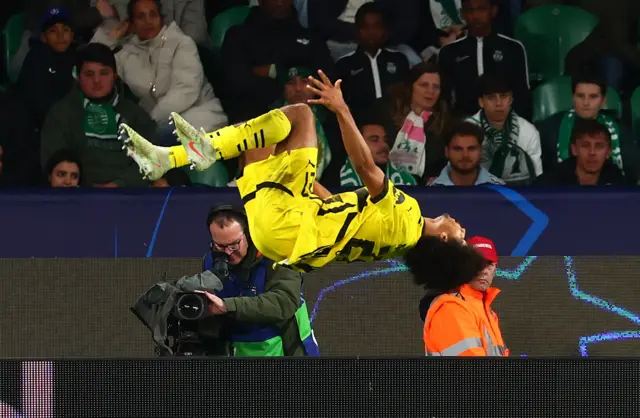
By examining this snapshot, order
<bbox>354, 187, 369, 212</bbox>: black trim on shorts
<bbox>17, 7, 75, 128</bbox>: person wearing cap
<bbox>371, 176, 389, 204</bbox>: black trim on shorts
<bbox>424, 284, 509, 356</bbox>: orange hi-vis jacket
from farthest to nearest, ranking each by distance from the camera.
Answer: <bbox>17, 7, 75, 128</bbox>: person wearing cap < <bbox>354, 187, 369, 212</bbox>: black trim on shorts < <bbox>371, 176, 389, 204</bbox>: black trim on shorts < <bbox>424, 284, 509, 356</bbox>: orange hi-vis jacket

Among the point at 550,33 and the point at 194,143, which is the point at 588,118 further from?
the point at 194,143

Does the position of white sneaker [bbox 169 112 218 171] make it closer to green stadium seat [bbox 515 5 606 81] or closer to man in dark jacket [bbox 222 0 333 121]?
man in dark jacket [bbox 222 0 333 121]

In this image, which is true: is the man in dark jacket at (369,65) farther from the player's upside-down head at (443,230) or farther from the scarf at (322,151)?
the player's upside-down head at (443,230)

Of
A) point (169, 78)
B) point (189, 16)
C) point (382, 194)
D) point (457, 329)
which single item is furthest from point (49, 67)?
point (457, 329)

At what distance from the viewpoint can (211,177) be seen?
793 centimetres

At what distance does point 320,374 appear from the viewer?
15.7 feet

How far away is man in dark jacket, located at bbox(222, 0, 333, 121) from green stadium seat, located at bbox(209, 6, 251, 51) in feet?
0.44

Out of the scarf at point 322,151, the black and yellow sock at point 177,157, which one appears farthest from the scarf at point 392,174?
the black and yellow sock at point 177,157

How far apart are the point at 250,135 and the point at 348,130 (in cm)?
46

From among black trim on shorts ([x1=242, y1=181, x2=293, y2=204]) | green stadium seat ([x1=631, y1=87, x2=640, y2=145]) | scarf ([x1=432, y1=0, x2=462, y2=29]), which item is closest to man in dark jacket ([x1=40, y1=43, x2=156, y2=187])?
black trim on shorts ([x1=242, y1=181, x2=293, y2=204])

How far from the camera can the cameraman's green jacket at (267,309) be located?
5.68 meters

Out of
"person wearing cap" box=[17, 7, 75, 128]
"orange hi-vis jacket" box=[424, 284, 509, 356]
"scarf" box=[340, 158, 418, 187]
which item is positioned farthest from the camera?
"person wearing cap" box=[17, 7, 75, 128]

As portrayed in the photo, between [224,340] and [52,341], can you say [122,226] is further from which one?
[224,340]

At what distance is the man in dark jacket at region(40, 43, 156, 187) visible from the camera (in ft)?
25.6
